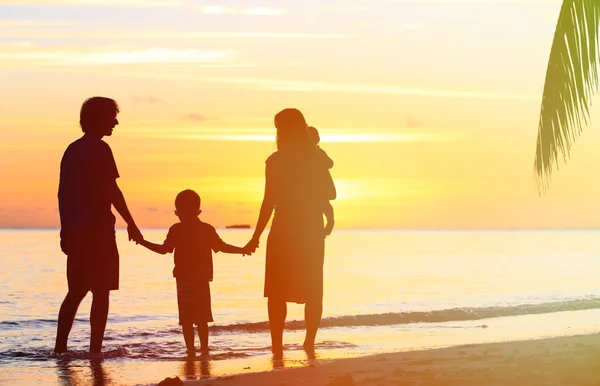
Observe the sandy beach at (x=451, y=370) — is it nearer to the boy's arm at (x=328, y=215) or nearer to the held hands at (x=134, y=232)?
the boy's arm at (x=328, y=215)

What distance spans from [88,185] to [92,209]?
22 cm

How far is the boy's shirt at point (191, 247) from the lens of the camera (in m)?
8.91

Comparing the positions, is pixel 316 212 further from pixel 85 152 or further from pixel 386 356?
pixel 85 152

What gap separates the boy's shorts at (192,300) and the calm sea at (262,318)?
1.44 feet

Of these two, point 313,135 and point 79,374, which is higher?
point 313,135

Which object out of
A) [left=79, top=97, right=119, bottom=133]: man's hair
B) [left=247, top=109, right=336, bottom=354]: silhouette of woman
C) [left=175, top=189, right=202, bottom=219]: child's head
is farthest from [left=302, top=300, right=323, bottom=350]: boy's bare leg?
[left=79, top=97, right=119, bottom=133]: man's hair

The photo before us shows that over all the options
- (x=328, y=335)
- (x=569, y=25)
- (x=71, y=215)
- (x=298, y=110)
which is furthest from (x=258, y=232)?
(x=328, y=335)

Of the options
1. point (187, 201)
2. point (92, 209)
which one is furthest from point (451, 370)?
point (92, 209)

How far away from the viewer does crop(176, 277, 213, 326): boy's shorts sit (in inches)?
352

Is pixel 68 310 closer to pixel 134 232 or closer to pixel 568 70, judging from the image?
pixel 134 232

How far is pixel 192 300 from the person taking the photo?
8.95 m

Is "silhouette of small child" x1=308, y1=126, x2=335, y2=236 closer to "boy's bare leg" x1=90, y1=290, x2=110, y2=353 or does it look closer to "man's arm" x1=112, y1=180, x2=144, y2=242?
"man's arm" x1=112, y1=180, x2=144, y2=242

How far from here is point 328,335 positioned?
41.5 feet

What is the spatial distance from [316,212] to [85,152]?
220cm
